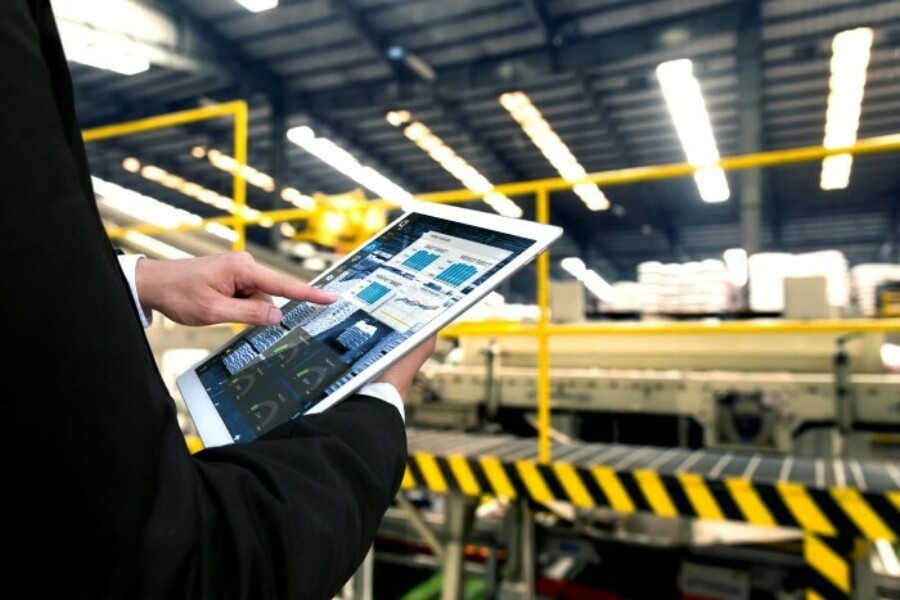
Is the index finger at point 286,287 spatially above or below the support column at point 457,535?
above

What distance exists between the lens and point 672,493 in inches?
93.3

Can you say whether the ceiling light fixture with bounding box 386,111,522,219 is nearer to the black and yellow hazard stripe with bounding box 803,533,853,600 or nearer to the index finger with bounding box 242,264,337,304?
the black and yellow hazard stripe with bounding box 803,533,853,600

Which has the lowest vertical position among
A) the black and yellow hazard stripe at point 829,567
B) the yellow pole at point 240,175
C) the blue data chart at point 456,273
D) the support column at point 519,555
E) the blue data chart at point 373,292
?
the support column at point 519,555

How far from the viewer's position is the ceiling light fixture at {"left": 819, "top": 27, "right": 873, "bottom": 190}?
8031 mm

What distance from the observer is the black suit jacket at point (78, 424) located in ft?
1.38

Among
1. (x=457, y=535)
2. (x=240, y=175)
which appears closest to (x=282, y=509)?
(x=457, y=535)

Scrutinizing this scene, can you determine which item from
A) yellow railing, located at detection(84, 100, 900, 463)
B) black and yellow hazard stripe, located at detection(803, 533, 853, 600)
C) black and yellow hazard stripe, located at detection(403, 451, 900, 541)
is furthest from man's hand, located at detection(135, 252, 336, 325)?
black and yellow hazard stripe, located at detection(803, 533, 853, 600)

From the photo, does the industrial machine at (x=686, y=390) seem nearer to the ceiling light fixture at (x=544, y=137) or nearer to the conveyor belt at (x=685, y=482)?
the conveyor belt at (x=685, y=482)

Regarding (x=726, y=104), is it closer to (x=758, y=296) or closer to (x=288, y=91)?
(x=758, y=296)

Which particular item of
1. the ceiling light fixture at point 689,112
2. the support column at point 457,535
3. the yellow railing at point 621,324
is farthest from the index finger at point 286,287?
the ceiling light fixture at point 689,112

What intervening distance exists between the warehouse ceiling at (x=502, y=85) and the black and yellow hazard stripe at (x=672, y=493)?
6869 mm

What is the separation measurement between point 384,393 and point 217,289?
0.35m

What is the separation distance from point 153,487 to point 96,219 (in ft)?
0.66

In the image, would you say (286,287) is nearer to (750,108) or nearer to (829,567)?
(829,567)
